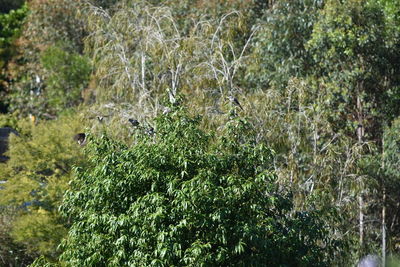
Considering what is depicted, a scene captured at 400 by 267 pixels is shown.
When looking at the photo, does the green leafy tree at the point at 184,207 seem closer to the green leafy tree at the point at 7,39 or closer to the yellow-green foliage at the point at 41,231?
the yellow-green foliage at the point at 41,231

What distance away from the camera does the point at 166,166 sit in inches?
448

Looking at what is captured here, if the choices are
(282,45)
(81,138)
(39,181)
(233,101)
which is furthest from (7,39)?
(233,101)

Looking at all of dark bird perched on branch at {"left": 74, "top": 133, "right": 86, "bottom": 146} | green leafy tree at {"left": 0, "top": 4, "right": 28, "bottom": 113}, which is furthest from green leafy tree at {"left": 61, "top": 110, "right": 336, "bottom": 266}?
green leafy tree at {"left": 0, "top": 4, "right": 28, "bottom": 113}

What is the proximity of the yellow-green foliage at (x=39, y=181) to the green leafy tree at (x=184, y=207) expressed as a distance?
3.18 metres

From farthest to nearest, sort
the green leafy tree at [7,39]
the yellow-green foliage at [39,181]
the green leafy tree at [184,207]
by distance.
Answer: the green leafy tree at [7,39] < the yellow-green foliage at [39,181] < the green leafy tree at [184,207]

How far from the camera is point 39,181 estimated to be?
16.0m

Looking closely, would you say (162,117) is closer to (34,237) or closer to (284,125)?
(284,125)

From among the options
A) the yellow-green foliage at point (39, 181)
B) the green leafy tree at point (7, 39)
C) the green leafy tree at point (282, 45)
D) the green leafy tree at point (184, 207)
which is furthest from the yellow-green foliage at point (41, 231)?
the green leafy tree at point (7, 39)

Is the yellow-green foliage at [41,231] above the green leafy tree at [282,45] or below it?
below

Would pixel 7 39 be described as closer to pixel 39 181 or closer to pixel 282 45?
pixel 282 45

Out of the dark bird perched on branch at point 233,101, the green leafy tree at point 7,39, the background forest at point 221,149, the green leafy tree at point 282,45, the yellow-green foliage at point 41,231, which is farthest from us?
the green leafy tree at point 7,39

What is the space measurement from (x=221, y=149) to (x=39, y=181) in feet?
18.4

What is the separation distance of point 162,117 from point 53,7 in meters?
15.8

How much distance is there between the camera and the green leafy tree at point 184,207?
34.6 ft
